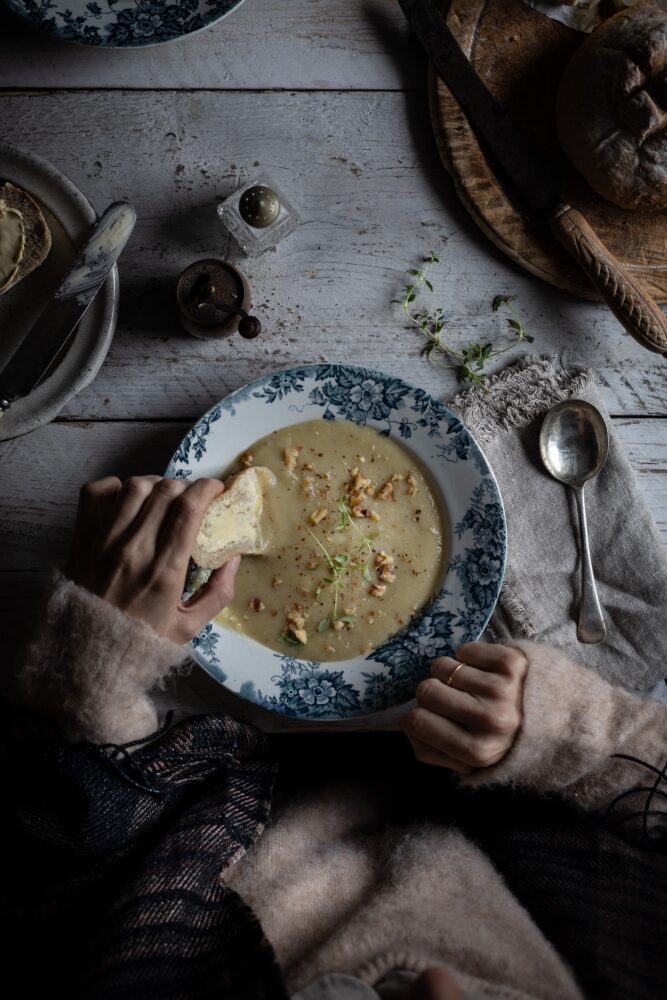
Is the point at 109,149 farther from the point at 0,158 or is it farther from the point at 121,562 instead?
the point at 121,562

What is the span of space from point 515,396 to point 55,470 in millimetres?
963

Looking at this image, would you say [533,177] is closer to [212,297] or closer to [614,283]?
[614,283]

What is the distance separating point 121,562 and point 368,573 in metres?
0.49

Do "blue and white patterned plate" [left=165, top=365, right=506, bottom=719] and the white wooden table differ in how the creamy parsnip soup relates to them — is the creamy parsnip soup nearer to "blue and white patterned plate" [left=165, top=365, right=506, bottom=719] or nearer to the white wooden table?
"blue and white patterned plate" [left=165, top=365, right=506, bottom=719]

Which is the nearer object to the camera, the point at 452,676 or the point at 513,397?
the point at 452,676

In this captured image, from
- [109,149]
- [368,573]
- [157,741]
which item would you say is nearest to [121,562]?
[157,741]

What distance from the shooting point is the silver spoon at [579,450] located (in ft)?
5.30

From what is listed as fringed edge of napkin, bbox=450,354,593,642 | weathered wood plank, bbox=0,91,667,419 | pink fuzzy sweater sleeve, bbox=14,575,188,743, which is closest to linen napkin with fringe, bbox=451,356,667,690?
fringed edge of napkin, bbox=450,354,593,642

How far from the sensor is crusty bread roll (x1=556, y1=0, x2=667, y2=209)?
4.74 ft

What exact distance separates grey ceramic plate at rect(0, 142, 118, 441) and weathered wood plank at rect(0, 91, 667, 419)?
0.27ft

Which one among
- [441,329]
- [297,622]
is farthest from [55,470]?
[441,329]

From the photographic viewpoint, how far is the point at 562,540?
1.64 meters

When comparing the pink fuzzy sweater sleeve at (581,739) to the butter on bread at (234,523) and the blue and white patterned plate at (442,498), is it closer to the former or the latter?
the blue and white patterned plate at (442,498)

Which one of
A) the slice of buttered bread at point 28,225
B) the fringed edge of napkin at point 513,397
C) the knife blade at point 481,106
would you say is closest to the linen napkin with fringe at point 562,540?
the fringed edge of napkin at point 513,397
